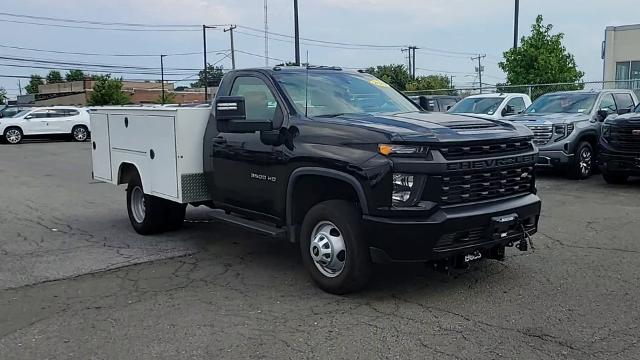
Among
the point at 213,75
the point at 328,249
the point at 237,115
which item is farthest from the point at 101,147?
the point at 213,75

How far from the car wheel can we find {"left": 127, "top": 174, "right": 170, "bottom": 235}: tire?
22.4 meters

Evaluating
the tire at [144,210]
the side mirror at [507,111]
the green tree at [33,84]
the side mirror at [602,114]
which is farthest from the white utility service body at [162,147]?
the green tree at [33,84]

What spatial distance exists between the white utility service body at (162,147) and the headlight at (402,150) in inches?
107

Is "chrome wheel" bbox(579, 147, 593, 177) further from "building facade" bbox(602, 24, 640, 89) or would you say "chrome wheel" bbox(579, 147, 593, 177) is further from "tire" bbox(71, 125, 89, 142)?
"tire" bbox(71, 125, 89, 142)

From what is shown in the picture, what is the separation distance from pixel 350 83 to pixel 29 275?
375 centimetres

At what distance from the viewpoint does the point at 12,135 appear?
27.4 metres

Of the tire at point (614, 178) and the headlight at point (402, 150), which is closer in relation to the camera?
the headlight at point (402, 150)

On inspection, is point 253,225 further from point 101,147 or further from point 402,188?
point 101,147

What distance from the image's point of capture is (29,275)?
6113 millimetres

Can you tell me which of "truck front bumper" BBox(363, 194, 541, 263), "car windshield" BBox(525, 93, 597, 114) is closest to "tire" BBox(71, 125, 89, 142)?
"car windshield" BBox(525, 93, 597, 114)

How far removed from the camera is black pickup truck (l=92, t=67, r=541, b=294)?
185 inches

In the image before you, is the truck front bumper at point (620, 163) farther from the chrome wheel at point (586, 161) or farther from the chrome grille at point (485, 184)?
the chrome grille at point (485, 184)

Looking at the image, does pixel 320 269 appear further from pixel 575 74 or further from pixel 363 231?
pixel 575 74

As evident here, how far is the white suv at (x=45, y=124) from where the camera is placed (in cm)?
2742
